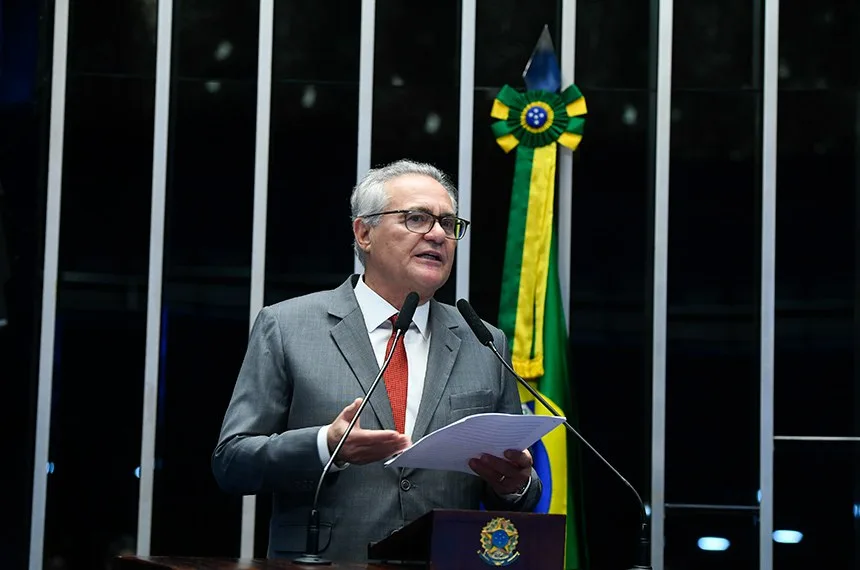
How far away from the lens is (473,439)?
2.23 metres

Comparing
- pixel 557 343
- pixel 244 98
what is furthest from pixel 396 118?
pixel 557 343

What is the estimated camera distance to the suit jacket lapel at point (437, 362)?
2648 millimetres

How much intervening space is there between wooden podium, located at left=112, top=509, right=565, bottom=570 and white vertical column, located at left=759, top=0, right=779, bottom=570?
268 cm

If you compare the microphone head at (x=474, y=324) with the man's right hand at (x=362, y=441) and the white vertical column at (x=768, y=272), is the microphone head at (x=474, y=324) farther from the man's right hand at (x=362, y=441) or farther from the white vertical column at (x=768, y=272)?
the white vertical column at (x=768, y=272)

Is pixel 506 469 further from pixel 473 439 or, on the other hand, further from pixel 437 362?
pixel 437 362

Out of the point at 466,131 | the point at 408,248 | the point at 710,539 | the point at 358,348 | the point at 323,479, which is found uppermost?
the point at 466,131

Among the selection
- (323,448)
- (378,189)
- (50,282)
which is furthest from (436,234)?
(50,282)

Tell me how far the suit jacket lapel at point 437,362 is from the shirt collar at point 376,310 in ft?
0.07

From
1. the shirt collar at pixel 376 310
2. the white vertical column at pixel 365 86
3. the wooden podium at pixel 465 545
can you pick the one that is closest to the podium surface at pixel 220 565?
the wooden podium at pixel 465 545

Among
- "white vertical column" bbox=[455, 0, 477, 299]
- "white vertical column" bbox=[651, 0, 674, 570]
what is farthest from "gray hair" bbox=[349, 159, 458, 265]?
"white vertical column" bbox=[651, 0, 674, 570]

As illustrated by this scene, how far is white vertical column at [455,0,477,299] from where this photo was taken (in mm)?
4637

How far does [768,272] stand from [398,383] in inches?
94.7

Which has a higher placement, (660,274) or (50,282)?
(660,274)

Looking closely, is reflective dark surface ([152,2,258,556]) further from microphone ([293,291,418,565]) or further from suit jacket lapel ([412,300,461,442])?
microphone ([293,291,418,565])
